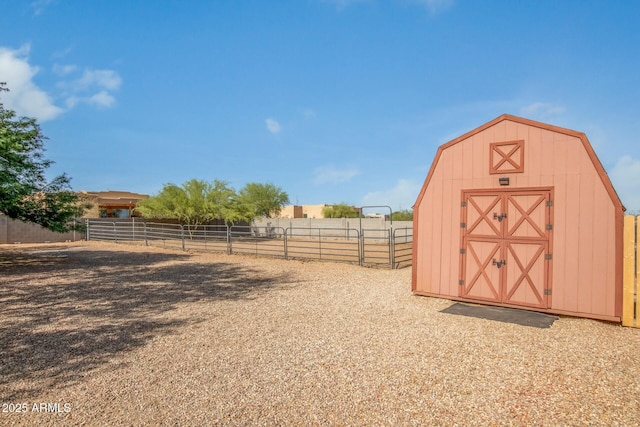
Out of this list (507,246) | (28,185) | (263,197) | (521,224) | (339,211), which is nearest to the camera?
(521,224)

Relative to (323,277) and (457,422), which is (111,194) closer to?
(323,277)

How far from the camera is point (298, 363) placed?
171 inches

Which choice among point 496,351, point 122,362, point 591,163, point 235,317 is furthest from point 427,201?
point 122,362

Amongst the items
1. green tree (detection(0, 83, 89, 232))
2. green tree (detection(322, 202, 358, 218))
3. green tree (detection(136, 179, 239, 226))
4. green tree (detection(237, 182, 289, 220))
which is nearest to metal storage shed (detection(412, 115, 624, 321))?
green tree (detection(0, 83, 89, 232))

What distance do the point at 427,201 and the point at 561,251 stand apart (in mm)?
2561

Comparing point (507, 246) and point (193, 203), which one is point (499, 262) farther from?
point (193, 203)

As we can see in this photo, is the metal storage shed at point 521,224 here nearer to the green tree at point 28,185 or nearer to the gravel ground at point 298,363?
the gravel ground at point 298,363

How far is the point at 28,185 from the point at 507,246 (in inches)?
566

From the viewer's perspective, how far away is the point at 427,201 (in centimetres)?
795

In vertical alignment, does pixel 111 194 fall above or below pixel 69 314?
above

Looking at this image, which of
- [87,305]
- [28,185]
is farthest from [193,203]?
[87,305]

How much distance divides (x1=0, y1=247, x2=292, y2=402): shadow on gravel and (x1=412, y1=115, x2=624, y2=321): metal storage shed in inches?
164

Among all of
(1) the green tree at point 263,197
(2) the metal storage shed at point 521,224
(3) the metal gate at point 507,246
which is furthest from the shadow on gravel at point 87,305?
(1) the green tree at point 263,197

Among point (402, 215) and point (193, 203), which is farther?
point (402, 215)
